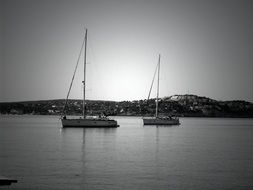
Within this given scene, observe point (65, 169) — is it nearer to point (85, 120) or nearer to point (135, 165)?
point (135, 165)

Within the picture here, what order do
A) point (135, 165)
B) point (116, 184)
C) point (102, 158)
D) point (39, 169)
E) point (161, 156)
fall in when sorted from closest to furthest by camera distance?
point (116, 184) → point (39, 169) → point (135, 165) → point (102, 158) → point (161, 156)

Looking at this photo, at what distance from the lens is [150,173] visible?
105ft

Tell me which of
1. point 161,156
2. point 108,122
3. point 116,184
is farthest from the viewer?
point 108,122

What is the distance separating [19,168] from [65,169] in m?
3.38

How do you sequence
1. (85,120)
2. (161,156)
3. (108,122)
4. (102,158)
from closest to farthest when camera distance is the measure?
1. (102,158)
2. (161,156)
3. (85,120)
4. (108,122)

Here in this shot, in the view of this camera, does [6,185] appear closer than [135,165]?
Yes

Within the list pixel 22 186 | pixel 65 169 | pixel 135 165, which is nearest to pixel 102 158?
pixel 135 165

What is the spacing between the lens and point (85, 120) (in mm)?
90188

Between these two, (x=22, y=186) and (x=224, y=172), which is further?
(x=224, y=172)

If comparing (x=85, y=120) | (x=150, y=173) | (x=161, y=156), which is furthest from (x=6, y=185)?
(x=85, y=120)

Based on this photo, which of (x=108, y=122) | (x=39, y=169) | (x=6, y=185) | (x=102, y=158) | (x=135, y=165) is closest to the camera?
(x=6, y=185)

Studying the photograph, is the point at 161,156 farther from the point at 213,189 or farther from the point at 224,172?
the point at 213,189

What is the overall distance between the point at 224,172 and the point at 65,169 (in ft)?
37.2

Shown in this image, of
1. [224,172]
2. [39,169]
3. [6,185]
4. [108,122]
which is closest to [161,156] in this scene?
[224,172]
